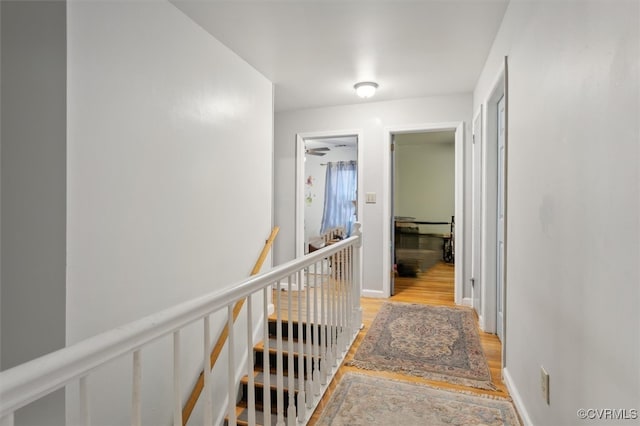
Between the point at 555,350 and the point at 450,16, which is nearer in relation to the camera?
the point at 555,350

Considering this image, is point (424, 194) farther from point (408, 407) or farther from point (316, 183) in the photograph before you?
point (408, 407)

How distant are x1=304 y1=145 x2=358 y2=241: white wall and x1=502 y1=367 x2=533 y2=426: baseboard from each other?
5.77 meters

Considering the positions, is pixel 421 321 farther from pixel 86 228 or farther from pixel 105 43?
pixel 105 43

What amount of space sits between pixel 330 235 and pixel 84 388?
6166 millimetres

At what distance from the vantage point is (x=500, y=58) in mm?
2305

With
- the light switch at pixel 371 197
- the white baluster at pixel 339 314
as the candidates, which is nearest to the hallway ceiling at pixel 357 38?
the light switch at pixel 371 197

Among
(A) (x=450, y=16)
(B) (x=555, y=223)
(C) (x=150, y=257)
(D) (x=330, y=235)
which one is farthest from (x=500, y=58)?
(D) (x=330, y=235)

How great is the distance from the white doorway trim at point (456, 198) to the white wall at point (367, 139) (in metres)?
0.04

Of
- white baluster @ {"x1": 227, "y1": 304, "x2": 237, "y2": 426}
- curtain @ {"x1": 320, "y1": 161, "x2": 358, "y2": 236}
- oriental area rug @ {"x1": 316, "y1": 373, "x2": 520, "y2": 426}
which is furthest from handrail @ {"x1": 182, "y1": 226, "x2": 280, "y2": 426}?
curtain @ {"x1": 320, "y1": 161, "x2": 358, "y2": 236}

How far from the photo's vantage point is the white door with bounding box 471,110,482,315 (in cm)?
327

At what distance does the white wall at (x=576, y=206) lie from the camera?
86 cm

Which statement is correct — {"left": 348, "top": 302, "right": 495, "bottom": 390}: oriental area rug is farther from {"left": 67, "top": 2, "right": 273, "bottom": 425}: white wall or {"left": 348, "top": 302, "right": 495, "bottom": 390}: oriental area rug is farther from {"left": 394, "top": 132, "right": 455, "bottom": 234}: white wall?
{"left": 394, "top": 132, "right": 455, "bottom": 234}: white wall

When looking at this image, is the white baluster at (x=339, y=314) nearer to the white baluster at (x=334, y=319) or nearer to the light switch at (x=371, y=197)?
→ the white baluster at (x=334, y=319)

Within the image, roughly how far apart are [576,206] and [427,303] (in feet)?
9.45
